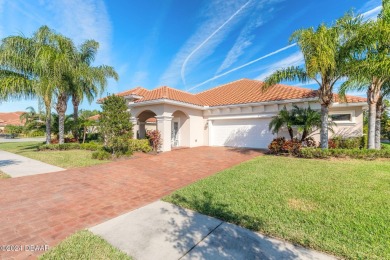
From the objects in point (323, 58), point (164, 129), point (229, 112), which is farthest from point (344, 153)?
point (164, 129)

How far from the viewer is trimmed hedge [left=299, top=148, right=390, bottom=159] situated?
9906 millimetres

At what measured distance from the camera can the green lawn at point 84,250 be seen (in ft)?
9.70

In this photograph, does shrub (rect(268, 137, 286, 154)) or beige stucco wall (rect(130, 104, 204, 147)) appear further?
beige stucco wall (rect(130, 104, 204, 147))

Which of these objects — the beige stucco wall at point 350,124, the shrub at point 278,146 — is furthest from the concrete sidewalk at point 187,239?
the beige stucco wall at point 350,124

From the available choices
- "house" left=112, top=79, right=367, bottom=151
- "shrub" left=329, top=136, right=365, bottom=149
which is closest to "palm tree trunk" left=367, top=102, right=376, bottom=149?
"house" left=112, top=79, right=367, bottom=151

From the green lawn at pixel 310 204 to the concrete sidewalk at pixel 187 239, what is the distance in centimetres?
28

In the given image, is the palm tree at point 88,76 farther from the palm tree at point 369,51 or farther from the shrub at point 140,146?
the palm tree at point 369,51

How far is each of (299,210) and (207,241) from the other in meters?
2.47

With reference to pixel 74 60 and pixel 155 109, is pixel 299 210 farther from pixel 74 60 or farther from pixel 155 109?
pixel 74 60

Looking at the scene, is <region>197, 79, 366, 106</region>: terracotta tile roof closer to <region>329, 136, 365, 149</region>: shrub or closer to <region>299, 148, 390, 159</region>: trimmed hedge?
<region>329, 136, 365, 149</region>: shrub

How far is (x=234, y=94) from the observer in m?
18.7

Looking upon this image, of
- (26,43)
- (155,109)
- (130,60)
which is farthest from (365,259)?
(130,60)

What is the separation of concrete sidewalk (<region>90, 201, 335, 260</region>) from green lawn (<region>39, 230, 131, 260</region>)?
0.14 metres

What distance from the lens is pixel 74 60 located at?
15.9m
